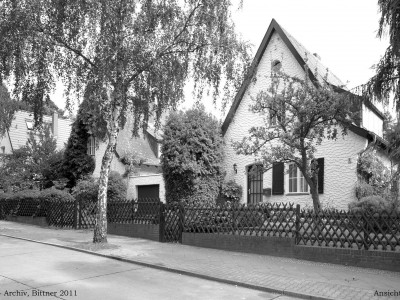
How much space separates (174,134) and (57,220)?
23.8 ft

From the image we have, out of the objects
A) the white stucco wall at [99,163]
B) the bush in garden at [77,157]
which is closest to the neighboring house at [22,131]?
the bush in garden at [77,157]

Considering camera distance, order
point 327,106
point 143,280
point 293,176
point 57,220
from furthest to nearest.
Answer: point 57,220
point 293,176
point 327,106
point 143,280

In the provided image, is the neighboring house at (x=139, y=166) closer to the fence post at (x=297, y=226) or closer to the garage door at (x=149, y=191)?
the garage door at (x=149, y=191)

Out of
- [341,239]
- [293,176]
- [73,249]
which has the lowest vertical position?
[73,249]

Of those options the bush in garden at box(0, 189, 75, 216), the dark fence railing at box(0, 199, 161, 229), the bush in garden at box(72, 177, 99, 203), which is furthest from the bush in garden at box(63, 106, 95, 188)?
the dark fence railing at box(0, 199, 161, 229)

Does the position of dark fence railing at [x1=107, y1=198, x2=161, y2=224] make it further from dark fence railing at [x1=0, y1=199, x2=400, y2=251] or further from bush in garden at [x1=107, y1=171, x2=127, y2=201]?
bush in garden at [x1=107, y1=171, x2=127, y2=201]

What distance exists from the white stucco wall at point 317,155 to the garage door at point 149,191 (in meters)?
Result: 5.06

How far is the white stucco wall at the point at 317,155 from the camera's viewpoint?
14.3m

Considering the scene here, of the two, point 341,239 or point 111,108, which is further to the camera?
point 111,108

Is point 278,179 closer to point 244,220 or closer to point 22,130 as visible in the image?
point 244,220

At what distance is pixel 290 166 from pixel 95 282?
9990 millimetres

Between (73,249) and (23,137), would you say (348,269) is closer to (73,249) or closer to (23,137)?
(73,249)

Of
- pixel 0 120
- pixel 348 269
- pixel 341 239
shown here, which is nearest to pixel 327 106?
pixel 341 239

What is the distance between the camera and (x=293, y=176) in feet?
52.7
